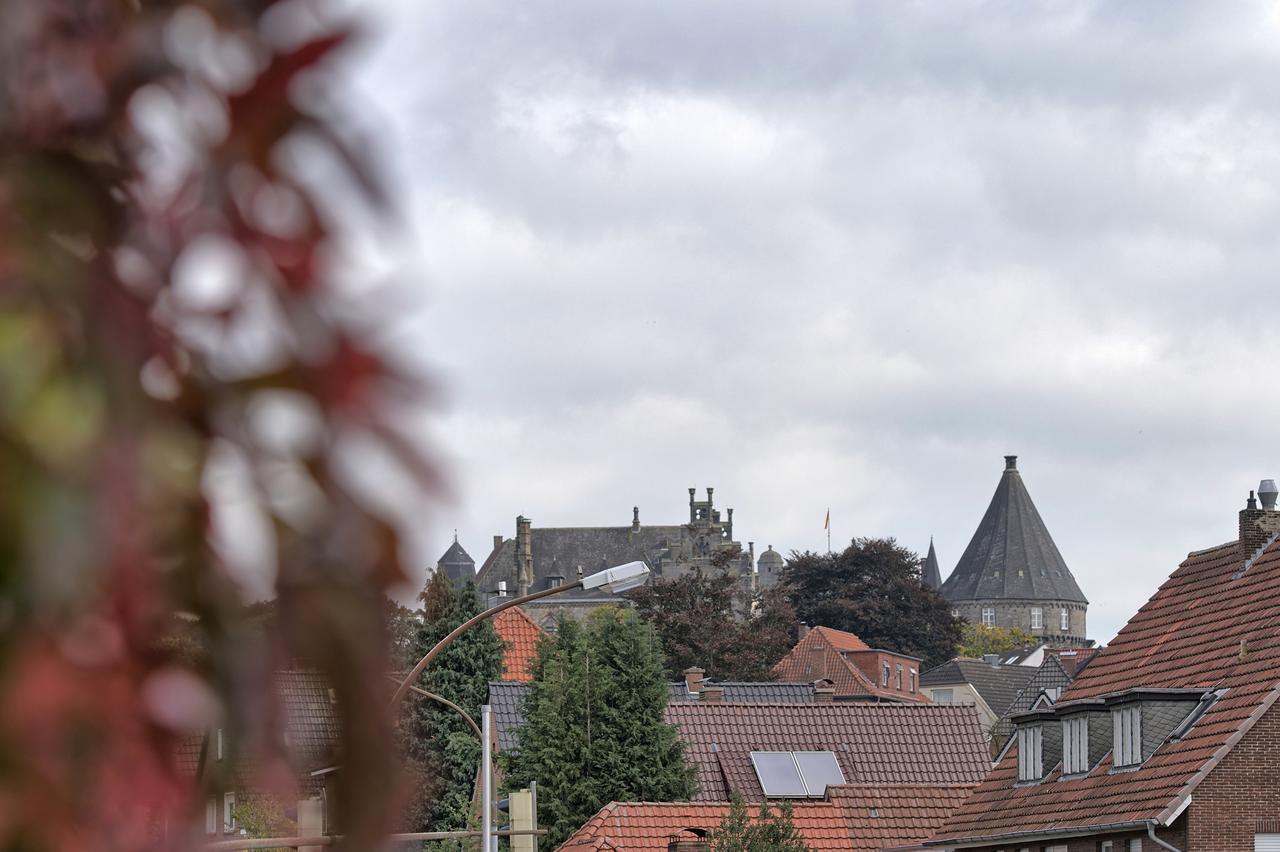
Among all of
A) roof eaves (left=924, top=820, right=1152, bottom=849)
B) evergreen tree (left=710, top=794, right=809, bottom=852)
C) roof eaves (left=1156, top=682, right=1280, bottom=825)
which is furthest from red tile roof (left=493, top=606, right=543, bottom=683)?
roof eaves (left=1156, top=682, right=1280, bottom=825)

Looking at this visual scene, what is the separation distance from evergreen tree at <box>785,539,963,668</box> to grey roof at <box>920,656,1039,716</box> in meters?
2.60

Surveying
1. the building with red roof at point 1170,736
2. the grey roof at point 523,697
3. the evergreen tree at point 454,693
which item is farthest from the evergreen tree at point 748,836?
the evergreen tree at point 454,693

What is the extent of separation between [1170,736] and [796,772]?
16.3 metres

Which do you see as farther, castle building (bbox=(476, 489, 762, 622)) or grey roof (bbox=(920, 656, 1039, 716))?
castle building (bbox=(476, 489, 762, 622))

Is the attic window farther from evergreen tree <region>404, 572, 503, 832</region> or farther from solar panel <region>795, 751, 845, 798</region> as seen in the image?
evergreen tree <region>404, 572, 503, 832</region>

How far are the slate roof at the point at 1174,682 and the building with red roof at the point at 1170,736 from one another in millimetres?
35

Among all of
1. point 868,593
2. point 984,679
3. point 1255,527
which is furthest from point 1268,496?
point 984,679

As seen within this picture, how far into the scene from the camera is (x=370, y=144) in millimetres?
1194

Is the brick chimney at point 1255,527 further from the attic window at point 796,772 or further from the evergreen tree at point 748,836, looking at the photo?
the attic window at point 796,772

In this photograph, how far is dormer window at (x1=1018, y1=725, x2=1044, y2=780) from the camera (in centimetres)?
4091

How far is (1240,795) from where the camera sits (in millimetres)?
33812

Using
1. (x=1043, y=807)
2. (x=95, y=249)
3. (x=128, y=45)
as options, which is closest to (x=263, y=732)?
(x=95, y=249)

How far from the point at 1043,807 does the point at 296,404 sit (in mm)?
39816

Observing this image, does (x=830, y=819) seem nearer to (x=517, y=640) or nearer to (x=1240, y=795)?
(x=1240, y=795)
